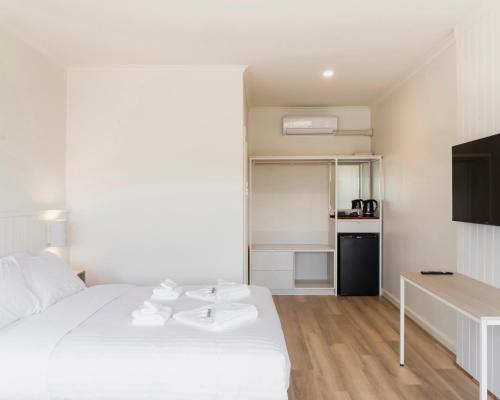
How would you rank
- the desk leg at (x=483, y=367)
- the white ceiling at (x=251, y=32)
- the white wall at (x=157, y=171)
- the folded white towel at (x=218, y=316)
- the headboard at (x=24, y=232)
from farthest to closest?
the white wall at (x=157, y=171) → the headboard at (x=24, y=232) → the white ceiling at (x=251, y=32) → the folded white towel at (x=218, y=316) → the desk leg at (x=483, y=367)

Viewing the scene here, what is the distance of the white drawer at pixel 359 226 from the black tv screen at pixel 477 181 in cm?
216

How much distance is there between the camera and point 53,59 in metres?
3.45

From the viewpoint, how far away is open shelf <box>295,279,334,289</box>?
16.0 feet

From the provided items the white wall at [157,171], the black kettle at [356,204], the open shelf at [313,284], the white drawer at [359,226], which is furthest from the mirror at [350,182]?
the white wall at [157,171]

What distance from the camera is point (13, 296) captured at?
2.19 meters

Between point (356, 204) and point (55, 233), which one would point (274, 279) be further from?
point (55, 233)

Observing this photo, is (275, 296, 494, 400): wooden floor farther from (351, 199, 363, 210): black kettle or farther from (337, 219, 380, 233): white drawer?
(351, 199, 363, 210): black kettle

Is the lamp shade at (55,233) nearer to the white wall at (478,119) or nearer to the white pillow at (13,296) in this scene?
the white pillow at (13,296)

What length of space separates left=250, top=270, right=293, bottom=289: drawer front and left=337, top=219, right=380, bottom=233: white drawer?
92 centimetres

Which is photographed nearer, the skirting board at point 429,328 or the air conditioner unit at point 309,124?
the skirting board at point 429,328

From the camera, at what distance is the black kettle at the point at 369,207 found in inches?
195

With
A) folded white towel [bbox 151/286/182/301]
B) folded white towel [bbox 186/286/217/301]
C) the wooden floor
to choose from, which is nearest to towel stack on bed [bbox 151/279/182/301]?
folded white towel [bbox 151/286/182/301]

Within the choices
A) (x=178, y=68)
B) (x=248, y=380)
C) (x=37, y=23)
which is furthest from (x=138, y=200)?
(x=248, y=380)

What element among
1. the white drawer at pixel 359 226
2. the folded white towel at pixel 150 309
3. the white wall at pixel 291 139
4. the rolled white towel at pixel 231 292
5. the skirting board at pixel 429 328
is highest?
the white wall at pixel 291 139
